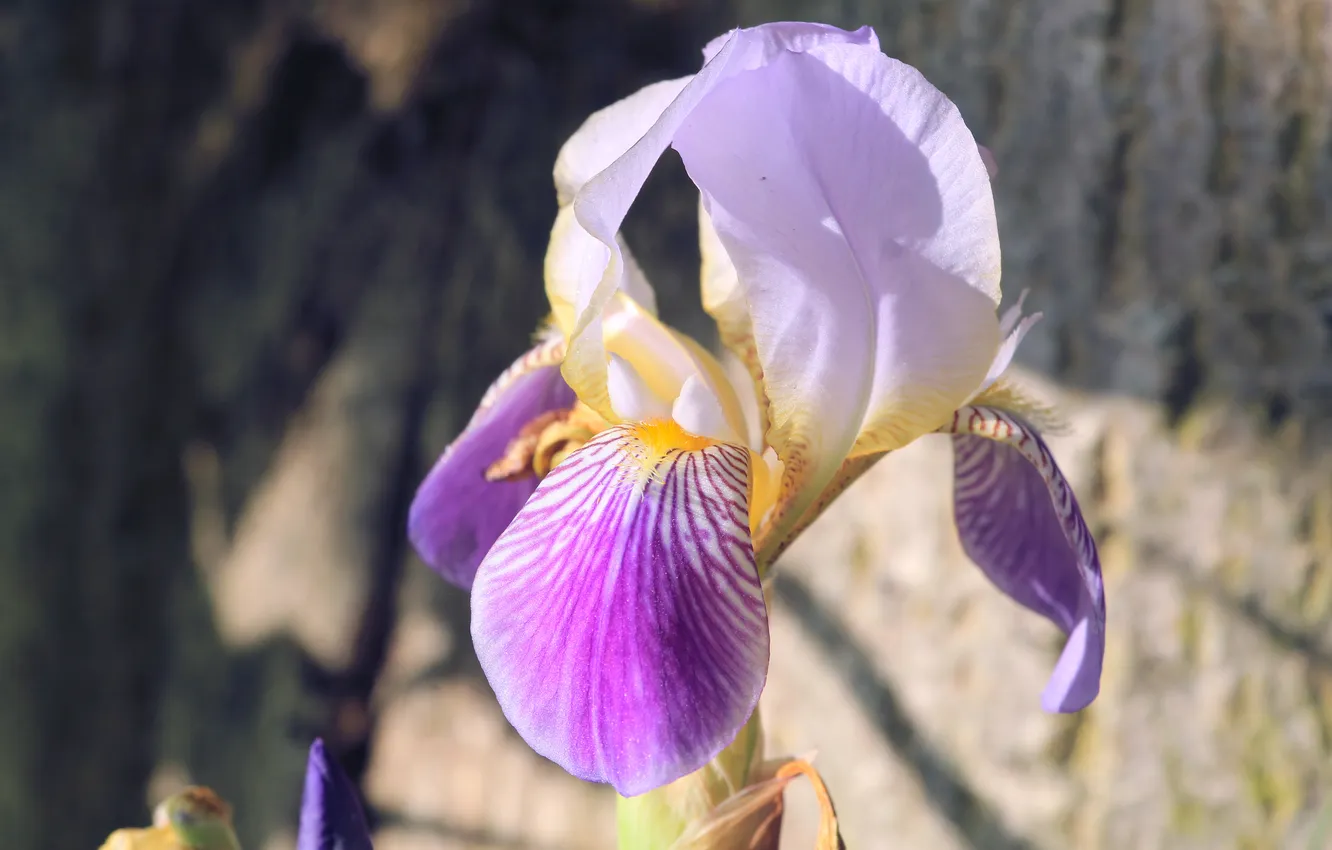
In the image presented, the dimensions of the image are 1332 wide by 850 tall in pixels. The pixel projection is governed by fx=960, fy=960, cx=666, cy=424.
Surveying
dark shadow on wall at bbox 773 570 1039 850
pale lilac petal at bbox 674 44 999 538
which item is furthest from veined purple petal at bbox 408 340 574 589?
dark shadow on wall at bbox 773 570 1039 850

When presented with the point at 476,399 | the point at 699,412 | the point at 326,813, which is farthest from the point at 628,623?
the point at 476,399

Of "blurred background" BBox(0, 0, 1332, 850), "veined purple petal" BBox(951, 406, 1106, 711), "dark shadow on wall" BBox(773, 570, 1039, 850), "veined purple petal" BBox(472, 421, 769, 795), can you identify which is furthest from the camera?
"dark shadow on wall" BBox(773, 570, 1039, 850)

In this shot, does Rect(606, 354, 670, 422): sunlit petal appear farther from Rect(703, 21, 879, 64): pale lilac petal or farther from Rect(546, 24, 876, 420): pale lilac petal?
Rect(703, 21, 879, 64): pale lilac petal

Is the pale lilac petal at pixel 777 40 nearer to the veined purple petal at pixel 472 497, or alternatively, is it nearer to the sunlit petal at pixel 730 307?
the sunlit petal at pixel 730 307

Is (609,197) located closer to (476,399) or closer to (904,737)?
(904,737)

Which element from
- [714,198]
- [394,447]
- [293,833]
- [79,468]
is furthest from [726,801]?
[79,468]

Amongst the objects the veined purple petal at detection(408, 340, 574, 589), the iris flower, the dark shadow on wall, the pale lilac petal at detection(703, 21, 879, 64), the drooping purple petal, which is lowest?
the dark shadow on wall
